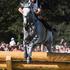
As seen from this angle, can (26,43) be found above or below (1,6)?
below

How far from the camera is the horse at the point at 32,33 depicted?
347 inches

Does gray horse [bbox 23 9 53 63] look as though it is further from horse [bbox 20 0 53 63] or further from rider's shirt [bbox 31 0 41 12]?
rider's shirt [bbox 31 0 41 12]

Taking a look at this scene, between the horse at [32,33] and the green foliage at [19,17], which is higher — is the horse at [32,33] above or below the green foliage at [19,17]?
below

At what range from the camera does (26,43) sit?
377 inches

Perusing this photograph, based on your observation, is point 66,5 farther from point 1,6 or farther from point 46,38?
point 46,38

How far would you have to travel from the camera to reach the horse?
8.81 meters

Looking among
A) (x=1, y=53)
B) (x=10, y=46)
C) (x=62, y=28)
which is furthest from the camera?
(x=62, y=28)

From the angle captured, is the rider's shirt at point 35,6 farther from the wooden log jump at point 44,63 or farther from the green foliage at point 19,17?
the green foliage at point 19,17

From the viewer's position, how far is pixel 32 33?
370 inches

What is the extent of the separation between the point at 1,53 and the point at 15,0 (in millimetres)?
15097

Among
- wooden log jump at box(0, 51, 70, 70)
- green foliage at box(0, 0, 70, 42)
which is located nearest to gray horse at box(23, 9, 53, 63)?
wooden log jump at box(0, 51, 70, 70)

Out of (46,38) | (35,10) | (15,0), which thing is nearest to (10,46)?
(46,38)

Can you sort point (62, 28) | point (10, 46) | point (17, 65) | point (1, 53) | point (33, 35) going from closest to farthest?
point (17, 65) → point (1, 53) → point (33, 35) → point (10, 46) → point (62, 28)

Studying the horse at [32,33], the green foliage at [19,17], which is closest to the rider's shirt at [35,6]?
the horse at [32,33]
